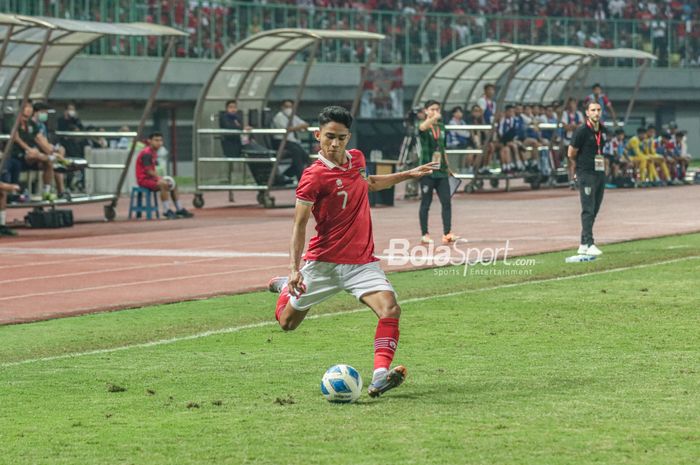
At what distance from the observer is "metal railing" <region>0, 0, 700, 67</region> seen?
4103 cm

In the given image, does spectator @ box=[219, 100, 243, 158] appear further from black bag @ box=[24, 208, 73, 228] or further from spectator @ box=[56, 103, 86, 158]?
black bag @ box=[24, 208, 73, 228]

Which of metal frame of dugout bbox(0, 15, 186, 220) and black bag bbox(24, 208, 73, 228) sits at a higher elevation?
metal frame of dugout bbox(0, 15, 186, 220)

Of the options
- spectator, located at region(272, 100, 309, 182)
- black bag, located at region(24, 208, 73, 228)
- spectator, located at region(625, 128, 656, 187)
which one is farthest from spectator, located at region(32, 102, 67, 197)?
spectator, located at region(625, 128, 656, 187)

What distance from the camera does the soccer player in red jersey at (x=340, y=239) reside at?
8.82 m

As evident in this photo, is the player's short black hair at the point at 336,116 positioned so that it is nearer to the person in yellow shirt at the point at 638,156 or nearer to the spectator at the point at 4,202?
the spectator at the point at 4,202

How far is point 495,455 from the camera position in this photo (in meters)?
7.03

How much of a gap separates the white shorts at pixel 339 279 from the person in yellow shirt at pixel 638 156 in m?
30.3

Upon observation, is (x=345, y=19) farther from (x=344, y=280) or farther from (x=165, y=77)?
(x=344, y=280)

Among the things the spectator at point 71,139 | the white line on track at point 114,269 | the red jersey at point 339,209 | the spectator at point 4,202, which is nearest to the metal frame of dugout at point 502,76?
the spectator at point 71,139

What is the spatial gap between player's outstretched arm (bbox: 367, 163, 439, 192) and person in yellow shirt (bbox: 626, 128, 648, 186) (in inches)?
1181

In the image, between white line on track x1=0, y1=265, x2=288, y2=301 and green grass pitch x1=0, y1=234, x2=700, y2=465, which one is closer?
green grass pitch x1=0, y1=234, x2=700, y2=465

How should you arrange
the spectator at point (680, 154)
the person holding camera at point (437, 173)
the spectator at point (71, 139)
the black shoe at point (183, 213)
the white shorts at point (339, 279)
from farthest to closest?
the spectator at point (680, 154) < the black shoe at point (183, 213) < the spectator at point (71, 139) < the person holding camera at point (437, 173) < the white shorts at point (339, 279)

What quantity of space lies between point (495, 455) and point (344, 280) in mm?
2357

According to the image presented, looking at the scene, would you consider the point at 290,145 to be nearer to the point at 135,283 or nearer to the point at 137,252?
the point at 137,252
